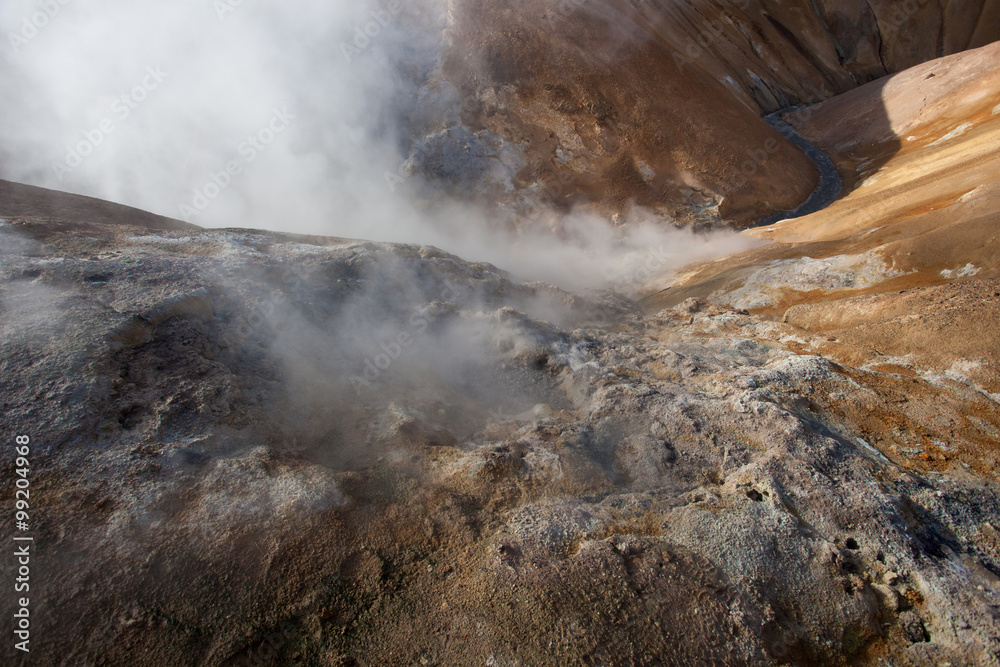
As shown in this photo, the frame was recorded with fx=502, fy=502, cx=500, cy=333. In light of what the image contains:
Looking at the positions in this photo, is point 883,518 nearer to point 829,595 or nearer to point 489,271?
point 829,595

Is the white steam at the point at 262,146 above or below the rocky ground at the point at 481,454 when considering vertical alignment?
above

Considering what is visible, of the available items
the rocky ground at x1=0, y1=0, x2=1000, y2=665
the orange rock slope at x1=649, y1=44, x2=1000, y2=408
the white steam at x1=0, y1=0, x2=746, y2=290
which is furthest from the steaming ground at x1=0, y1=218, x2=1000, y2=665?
the white steam at x1=0, y1=0, x2=746, y2=290

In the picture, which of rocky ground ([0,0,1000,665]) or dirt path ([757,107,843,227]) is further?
dirt path ([757,107,843,227])

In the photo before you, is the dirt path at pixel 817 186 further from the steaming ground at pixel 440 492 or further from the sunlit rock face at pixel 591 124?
the steaming ground at pixel 440 492

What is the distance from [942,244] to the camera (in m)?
6.86

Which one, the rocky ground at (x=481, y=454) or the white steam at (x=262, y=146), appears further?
the white steam at (x=262, y=146)

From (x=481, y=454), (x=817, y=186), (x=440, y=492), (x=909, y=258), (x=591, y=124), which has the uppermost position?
(x=591, y=124)

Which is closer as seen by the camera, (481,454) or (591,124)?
(481,454)

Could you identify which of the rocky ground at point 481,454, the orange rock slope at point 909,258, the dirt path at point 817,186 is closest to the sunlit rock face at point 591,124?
the dirt path at point 817,186

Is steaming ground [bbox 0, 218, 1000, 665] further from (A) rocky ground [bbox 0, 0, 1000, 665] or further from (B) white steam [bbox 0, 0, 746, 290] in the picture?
(B) white steam [bbox 0, 0, 746, 290]

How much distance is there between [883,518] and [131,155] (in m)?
17.8

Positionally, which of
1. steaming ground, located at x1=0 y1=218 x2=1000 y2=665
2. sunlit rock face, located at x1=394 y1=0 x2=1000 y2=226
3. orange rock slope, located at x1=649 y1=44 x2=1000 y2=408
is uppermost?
sunlit rock face, located at x1=394 y1=0 x2=1000 y2=226

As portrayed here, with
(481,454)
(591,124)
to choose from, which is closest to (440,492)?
(481,454)

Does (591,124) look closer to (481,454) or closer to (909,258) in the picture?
(909,258)
